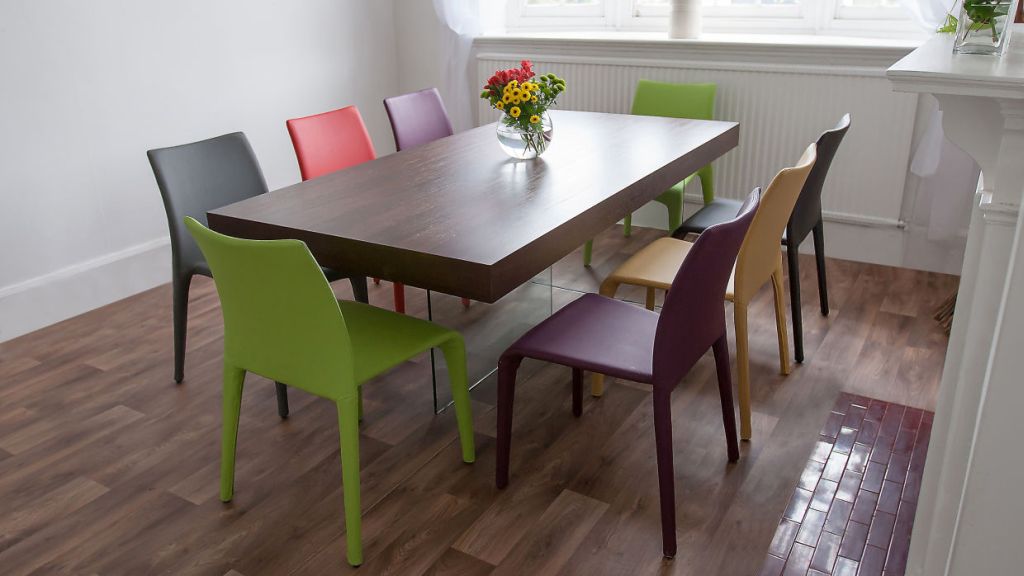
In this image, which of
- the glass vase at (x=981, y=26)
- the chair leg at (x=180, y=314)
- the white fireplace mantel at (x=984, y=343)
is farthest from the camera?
the chair leg at (x=180, y=314)

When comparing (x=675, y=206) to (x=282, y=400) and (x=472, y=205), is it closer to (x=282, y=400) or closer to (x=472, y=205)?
(x=472, y=205)

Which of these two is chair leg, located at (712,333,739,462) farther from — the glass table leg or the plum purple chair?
the plum purple chair

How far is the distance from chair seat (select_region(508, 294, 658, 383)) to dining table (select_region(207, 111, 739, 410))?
0.16 meters

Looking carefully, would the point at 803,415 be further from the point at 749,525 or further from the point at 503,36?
the point at 503,36

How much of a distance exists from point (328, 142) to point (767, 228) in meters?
1.66

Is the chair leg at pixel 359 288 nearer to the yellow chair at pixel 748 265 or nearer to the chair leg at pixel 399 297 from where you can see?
the chair leg at pixel 399 297

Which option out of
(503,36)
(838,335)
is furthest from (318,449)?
(503,36)

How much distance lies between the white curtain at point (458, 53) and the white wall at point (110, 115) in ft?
2.38

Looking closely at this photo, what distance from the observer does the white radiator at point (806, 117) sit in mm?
3547

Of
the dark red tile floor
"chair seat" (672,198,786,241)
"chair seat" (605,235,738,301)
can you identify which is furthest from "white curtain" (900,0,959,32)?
the dark red tile floor

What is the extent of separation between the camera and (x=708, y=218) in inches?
117

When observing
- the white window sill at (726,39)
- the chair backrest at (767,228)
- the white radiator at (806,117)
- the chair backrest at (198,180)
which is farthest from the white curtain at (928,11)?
the chair backrest at (198,180)

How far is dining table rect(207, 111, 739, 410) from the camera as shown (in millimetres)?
1898

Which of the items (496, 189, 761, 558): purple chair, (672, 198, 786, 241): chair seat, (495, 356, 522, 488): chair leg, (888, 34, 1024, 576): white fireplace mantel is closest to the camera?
(888, 34, 1024, 576): white fireplace mantel
